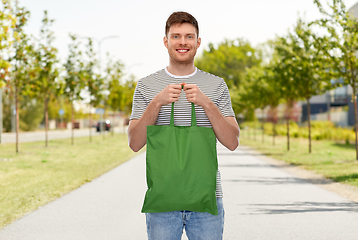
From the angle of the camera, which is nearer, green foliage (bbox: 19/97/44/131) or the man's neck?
the man's neck

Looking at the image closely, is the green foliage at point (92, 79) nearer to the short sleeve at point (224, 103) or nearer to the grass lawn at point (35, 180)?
the grass lawn at point (35, 180)

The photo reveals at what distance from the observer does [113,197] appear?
8.90 metres

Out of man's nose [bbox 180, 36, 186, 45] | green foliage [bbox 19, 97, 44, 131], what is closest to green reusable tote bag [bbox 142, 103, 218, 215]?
man's nose [bbox 180, 36, 186, 45]

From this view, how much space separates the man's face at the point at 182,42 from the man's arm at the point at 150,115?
229mm

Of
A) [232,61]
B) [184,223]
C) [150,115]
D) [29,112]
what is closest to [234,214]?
[184,223]

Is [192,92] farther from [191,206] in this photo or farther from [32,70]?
[32,70]

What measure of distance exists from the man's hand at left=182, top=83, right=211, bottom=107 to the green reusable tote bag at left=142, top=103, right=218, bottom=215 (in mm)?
93

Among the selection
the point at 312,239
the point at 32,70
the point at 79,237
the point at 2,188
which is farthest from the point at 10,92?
the point at 312,239

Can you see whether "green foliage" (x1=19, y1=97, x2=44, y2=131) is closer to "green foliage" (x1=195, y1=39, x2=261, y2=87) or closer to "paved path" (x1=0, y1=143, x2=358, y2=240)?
"green foliage" (x1=195, y1=39, x2=261, y2=87)

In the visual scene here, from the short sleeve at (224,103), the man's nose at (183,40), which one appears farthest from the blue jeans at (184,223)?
the man's nose at (183,40)

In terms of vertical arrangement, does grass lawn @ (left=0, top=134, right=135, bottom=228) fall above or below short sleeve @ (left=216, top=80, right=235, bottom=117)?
below

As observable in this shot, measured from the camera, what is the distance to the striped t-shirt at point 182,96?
2.61m

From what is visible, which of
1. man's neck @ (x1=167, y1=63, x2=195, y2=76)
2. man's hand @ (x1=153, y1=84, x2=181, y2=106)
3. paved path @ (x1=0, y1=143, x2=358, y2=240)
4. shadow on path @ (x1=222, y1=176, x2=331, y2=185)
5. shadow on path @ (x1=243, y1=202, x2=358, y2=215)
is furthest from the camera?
shadow on path @ (x1=222, y1=176, x2=331, y2=185)

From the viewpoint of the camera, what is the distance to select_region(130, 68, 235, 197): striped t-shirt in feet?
8.55
